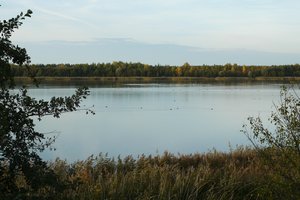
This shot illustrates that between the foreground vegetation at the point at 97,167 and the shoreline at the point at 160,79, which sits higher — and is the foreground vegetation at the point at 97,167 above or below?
above

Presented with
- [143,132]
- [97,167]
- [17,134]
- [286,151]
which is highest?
[17,134]

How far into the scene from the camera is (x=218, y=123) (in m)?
28.1

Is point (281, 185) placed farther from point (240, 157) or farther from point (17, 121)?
point (240, 157)

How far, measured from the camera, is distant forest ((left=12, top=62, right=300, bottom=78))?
9656 cm

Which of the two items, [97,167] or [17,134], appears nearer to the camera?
[17,134]

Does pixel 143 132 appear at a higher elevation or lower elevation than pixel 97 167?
lower

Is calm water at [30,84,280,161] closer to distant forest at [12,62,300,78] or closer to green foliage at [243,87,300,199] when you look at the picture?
green foliage at [243,87,300,199]

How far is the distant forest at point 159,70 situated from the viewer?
96.6 meters

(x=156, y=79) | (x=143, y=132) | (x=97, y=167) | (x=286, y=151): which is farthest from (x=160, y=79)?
(x=286, y=151)

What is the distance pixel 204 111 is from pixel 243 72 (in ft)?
285

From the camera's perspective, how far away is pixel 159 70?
113625 millimetres

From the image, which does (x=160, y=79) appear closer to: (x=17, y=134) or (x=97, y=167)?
(x=97, y=167)

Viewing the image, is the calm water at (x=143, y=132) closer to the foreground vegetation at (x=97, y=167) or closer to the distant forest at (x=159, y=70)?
the foreground vegetation at (x=97, y=167)

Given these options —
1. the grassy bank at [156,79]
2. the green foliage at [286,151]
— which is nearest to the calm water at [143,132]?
the green foliage at [286,151]
